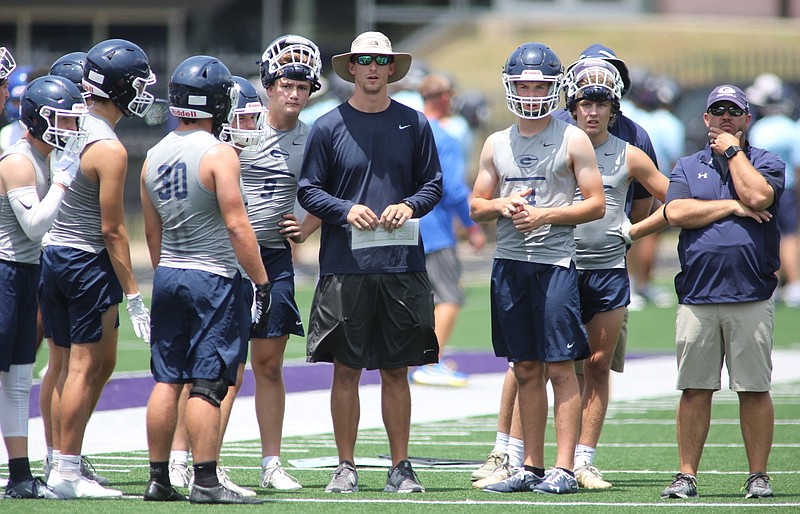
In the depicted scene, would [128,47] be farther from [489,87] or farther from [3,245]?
[489,87]

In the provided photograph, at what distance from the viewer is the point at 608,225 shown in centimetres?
782

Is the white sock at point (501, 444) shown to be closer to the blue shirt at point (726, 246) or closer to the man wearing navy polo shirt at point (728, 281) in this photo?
the man wearing navy polo shirt at point (728, 281)

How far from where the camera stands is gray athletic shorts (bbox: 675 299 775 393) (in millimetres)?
7211

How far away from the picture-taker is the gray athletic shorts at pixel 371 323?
291 inches

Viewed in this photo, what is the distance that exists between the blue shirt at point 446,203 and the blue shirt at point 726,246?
163 inches

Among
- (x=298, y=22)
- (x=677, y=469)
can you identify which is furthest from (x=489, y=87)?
(x=677, y=469)

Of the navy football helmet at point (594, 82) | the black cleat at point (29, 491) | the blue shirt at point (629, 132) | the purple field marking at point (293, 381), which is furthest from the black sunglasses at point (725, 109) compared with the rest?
the purple field marking at point (293, 381)

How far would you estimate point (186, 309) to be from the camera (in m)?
6.82

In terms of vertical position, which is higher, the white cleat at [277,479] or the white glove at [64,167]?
the white glove at [64,167]

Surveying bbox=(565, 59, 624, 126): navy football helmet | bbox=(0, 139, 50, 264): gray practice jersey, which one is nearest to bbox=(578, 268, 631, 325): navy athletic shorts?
bbox=(565, 59, 624, 126): navy football helmet

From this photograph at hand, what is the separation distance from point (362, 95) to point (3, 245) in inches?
82.2

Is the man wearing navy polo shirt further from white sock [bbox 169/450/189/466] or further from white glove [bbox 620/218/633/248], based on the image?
white sock [bbox 169/450/189/466]

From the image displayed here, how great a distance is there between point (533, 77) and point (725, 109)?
3.45 ft

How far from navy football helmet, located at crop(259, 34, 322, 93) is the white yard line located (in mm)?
2798
